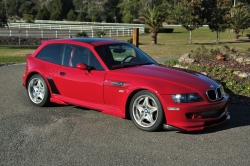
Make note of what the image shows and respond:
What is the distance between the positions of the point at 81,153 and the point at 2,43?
27.1m

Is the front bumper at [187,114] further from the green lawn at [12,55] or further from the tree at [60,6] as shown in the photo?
the tree at [60,6]

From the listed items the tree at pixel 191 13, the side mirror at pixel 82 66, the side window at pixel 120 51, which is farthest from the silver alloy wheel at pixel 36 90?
the tree at pixel 191 13

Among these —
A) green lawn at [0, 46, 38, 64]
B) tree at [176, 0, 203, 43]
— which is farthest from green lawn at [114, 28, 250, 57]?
green lawn at [0, 46, 38, 64]

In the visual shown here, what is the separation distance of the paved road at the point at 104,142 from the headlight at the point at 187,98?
0.61m

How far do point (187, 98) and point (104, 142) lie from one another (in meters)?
1.47

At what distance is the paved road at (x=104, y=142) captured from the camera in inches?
159

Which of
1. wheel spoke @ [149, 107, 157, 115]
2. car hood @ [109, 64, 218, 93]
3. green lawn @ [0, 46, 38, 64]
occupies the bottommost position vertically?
wheel spoke @ [149, 107, 157, 115]

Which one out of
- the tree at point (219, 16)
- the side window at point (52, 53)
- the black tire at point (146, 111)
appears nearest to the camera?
the black tire at point (146, 111)

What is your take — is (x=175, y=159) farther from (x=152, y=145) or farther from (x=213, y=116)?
(x=213, y=116)

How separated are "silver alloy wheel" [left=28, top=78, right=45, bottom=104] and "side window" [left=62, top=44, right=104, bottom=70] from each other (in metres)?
0.85

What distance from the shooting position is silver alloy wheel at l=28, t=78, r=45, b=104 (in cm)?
664

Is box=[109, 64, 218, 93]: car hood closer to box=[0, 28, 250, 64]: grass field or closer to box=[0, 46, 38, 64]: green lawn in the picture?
box=[0, 28, 250, 64]: grass field

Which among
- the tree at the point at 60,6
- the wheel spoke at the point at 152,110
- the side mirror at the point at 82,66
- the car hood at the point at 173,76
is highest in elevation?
the tree at the point at 60,6

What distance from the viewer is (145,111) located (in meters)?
5.07
